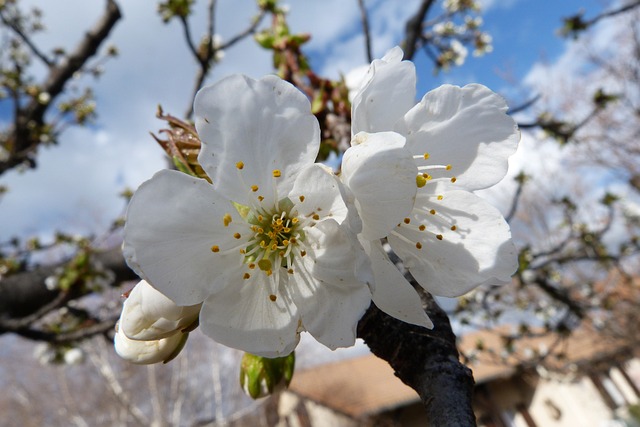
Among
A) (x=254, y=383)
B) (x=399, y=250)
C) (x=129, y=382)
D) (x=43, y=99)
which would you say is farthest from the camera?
(x=129, y=382)

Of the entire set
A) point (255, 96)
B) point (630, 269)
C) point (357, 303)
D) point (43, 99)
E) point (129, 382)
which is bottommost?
point (129, 382)

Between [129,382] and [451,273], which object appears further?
[129,382]

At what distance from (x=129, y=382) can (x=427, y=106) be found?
1142 cm

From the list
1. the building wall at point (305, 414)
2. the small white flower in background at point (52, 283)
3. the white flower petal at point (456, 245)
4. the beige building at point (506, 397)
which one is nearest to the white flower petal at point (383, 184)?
the white flower petal at point (456, 245)

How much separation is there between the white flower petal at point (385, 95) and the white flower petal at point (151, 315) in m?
0.34

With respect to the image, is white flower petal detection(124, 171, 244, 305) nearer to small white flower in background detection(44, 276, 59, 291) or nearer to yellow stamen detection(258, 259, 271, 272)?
yellow stamen detection(258, 259, 271, 272)

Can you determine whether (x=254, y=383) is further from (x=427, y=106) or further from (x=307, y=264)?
(x=427, y=106)

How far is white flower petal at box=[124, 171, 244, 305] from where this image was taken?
1.65 ft

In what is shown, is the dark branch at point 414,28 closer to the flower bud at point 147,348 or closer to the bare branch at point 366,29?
the bare branch at point 366,29

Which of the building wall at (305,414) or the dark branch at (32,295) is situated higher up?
the dark branch at (32,295)

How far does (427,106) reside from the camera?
643 millimetres

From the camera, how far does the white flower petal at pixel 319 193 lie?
0.54 metres

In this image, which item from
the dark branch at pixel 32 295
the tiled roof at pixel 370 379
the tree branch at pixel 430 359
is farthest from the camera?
the tiled roof at pixel 370 379

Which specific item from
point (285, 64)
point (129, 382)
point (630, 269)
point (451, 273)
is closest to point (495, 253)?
point (451, 273)
